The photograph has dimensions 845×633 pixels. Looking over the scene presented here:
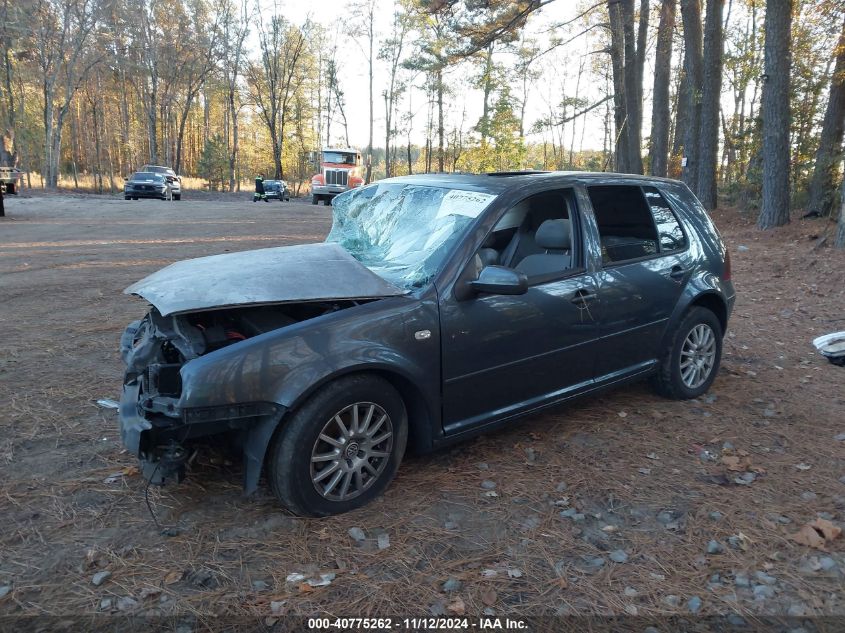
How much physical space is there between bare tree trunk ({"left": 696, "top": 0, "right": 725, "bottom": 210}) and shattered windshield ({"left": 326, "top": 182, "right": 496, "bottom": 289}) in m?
14.1

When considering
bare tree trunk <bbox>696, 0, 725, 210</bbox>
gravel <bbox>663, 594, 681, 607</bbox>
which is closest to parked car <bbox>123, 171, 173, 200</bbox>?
bare tree trunk <bbox>696, 0, 725, 210</bbox>

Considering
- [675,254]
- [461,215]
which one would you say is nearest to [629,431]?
[675,254]

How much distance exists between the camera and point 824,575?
2.71m

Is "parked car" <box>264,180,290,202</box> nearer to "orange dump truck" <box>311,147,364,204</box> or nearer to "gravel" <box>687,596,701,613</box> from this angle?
"orange dump truck" <box>311,147,364,204</box>

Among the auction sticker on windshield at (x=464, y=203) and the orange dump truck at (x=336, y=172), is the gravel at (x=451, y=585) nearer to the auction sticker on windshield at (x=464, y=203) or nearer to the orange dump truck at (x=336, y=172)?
the auction sticker on windshield at (x=464, y=203)

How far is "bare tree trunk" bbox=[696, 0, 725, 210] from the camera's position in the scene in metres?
15.7

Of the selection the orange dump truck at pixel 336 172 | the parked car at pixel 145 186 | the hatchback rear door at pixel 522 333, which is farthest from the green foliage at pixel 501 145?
the hatchback rear door at pixel 522 333

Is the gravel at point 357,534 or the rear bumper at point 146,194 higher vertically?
the rear bumper at point 146,194

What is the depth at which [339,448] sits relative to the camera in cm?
305

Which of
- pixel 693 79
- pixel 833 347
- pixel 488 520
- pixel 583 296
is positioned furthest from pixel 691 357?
pixel 693 79

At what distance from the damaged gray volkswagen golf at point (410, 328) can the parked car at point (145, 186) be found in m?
30.3

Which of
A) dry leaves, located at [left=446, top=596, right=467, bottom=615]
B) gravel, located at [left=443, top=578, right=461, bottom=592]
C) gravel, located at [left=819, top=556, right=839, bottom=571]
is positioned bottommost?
dry leaves, located at [left=446, top=596, right=467, bottom=615]

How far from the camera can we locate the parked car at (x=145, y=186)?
31.0 meters

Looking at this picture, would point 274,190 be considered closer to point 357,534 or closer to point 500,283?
point 500,283
